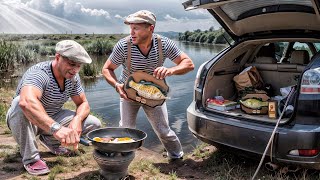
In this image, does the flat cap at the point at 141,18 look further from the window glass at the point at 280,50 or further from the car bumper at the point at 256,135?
the window glass at the point at 280,50

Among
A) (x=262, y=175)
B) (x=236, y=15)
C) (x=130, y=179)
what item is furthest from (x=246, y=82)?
(x=130, y=179)

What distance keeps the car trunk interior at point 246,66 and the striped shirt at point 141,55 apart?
1.87ft

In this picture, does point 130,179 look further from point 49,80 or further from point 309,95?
point 309,95

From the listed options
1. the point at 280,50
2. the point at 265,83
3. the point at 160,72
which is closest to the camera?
the point at 160,72

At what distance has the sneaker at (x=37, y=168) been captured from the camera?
13.6 feet

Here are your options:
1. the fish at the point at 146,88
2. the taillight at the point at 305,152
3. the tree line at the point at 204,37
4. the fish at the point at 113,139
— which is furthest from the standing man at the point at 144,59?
the tree line at the point at 204,37

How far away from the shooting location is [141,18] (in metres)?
4.42

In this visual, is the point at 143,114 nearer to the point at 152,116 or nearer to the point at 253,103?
the point at 152,116

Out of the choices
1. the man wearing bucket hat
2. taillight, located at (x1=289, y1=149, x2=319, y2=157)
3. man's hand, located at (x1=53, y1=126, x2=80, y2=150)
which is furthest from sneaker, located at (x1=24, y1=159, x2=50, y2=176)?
taillight, located at (x1=289, y1=149, x2=319, y2=157)

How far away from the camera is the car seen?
12.5ft

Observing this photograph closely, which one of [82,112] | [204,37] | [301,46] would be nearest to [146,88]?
[82,112]

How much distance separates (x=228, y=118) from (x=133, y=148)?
1228 mm

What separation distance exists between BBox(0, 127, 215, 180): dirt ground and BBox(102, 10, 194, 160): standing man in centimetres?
37

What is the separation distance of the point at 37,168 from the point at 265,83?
3.21 metres
